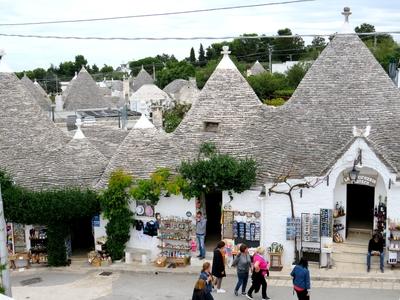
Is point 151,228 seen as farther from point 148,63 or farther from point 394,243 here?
point 148,63

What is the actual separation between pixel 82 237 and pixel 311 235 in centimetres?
939

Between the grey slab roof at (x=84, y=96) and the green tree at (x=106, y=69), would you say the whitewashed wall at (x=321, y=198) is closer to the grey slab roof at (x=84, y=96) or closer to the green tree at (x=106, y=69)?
the grey slab roof at (x=84, y=96)

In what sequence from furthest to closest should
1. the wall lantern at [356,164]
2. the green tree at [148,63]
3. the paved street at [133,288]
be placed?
the green tree at [148,63] → the wall lantern at [356,164] → the paved street at [133,288]

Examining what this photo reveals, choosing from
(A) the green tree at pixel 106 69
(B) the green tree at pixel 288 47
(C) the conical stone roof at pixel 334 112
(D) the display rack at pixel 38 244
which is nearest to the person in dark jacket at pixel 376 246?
(C) the conical stone roof at pixel 334 112

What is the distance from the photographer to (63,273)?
1877cm

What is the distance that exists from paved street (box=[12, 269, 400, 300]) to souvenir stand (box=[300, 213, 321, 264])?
4.29 ft

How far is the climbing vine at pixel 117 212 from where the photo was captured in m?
18.7

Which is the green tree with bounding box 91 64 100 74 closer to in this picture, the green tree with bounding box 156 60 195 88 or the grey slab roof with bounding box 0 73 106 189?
the green tree with bounding box 156 60 195 88

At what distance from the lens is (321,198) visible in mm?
17344

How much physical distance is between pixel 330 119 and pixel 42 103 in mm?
→ 33082

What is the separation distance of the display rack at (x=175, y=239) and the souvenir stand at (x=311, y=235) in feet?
11.9

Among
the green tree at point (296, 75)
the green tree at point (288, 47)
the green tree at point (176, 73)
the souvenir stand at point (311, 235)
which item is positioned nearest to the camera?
the souvenir stand at point (311, 235)

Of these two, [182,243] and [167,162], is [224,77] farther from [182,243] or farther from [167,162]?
[182,243]

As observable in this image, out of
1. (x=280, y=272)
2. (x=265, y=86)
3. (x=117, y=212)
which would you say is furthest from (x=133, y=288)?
(x=265, y=86)
